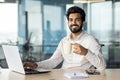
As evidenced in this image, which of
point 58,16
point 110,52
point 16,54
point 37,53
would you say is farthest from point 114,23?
point 16,54

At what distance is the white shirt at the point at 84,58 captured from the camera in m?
2.84

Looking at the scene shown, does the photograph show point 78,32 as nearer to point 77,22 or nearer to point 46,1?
point 77,22

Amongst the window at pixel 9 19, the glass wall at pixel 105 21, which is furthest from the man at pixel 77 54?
the glass wall at pixel 105 21

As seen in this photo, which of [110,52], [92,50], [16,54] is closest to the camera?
[16,54]

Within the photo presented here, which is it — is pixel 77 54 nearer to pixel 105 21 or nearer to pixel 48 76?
pixel 48 76

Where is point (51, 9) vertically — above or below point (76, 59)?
above

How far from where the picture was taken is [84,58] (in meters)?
3.01

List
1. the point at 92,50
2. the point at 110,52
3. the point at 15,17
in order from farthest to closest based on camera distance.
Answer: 1. the point at 110,52
2. the point at 15,17
3. the point at 92,50

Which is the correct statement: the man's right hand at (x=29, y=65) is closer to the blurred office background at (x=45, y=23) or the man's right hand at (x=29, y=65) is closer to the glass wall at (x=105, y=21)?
the blurred office background at (x=45, y=23)

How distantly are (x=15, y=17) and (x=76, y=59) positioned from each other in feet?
12.8

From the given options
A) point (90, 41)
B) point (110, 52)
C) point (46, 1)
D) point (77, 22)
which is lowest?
point (110, 52)

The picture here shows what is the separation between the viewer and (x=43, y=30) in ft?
22.8

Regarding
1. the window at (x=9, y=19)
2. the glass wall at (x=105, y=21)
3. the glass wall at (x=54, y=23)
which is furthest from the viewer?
the glass wall at (x=105, y=21)

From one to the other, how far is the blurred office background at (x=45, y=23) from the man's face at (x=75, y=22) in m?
3.76
